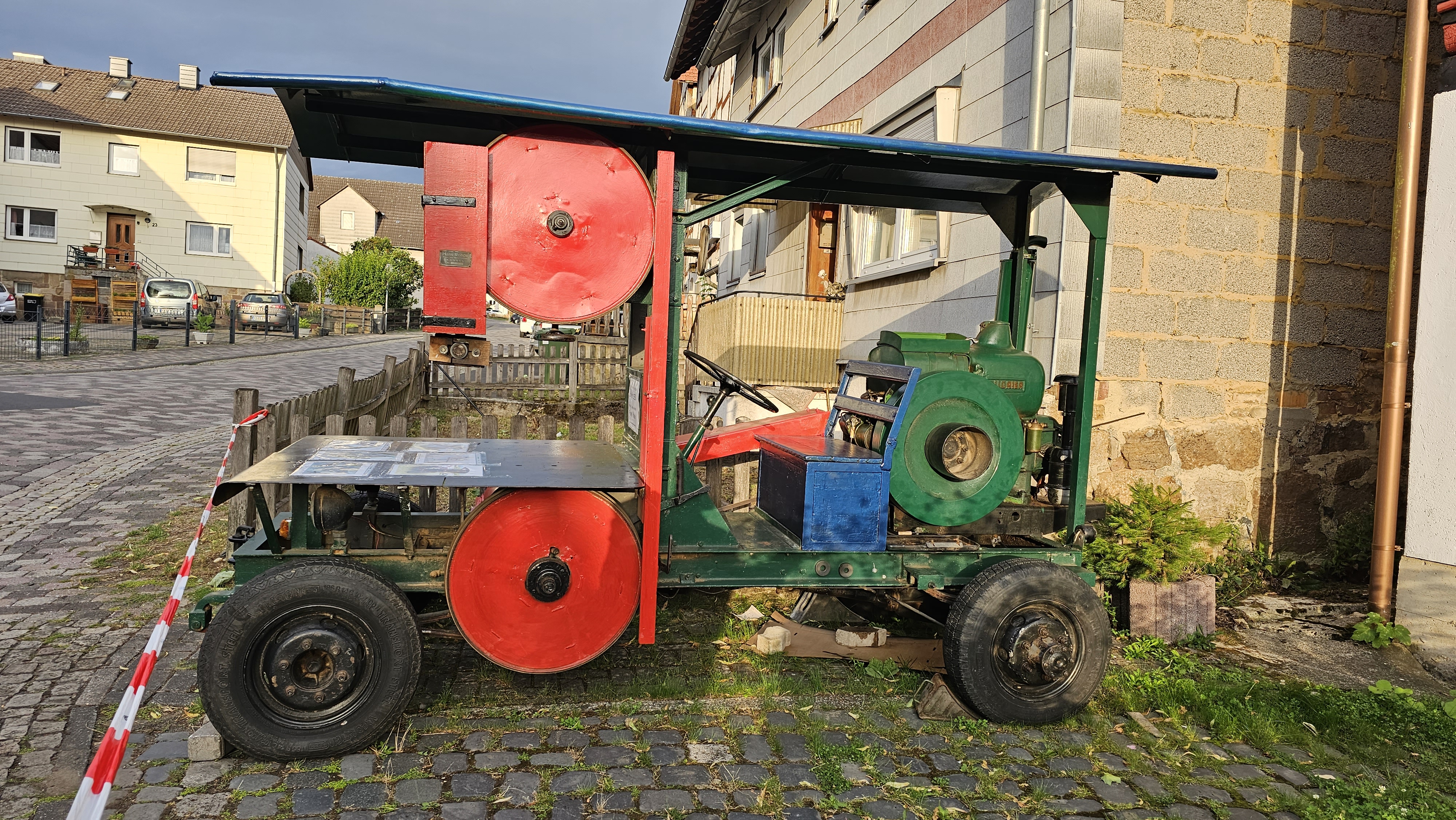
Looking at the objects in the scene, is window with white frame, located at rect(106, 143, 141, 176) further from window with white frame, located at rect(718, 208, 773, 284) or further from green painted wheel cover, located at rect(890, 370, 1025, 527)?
green painted wheel cover, located at rect(890, 370, 1025, 527)

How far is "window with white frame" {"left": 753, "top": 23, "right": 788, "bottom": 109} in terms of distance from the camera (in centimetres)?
1444

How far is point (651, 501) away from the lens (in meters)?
3.86

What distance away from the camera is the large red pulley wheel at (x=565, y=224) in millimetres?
3688

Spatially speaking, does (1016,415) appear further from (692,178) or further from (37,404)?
(37,404)

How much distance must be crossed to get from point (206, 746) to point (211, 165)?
127 ft

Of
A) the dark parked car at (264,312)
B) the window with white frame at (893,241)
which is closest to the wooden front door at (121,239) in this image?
the dark parked car at (264,312)

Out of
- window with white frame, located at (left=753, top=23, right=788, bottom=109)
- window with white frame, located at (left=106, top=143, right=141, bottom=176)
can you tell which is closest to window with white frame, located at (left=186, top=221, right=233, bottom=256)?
window with white frame, located at (left=106, top=143, right=141, bottom=176)

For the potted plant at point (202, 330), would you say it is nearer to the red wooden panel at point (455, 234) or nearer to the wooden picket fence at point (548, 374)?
the wooden picket fence at point (548, 374)

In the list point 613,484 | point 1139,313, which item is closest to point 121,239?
point 1139,313

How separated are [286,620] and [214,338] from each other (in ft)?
89.1

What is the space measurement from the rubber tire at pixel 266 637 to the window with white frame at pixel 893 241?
5.61m

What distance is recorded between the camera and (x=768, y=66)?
1546 cm

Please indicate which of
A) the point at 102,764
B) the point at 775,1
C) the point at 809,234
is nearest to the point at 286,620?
the point at 102,764

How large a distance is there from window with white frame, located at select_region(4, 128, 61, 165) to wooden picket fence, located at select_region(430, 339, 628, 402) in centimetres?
2990
